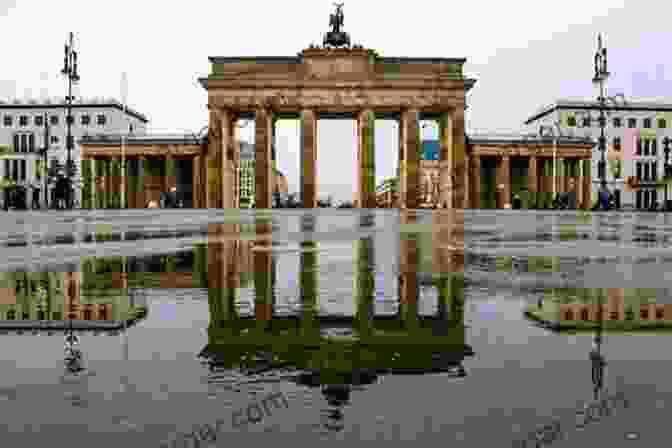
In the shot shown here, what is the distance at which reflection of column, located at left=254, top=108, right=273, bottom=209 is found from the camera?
6122 centimetres

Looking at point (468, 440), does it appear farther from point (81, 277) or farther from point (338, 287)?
point (81, 277)

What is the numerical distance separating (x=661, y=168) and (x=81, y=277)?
10438 centimetres

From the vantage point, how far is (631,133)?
97625 mm

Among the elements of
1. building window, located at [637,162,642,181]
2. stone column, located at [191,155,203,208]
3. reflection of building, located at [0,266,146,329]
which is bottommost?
reflection of building, located at [0,266,146,329]

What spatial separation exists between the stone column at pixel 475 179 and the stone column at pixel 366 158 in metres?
13.9

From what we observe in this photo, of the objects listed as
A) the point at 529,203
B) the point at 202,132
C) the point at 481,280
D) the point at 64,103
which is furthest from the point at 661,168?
the point at 481,280

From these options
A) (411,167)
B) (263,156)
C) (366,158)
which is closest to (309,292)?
(366,158)

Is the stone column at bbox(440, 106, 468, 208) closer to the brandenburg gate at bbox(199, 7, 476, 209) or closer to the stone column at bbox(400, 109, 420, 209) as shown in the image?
the brandenburg gate at bbox(199, 7, 476, 209)

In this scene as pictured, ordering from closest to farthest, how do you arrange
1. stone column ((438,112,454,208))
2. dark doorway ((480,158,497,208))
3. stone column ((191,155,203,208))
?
stone column ((438,112,454,208)) < stone column ((191,155,203,208)) < dark doorway ((480,158,497,208))

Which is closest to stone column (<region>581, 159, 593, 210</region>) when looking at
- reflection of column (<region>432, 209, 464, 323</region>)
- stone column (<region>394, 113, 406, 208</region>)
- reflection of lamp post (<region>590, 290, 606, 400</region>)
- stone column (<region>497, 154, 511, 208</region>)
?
stone column (<region>497, 154, 511, 208</region>)

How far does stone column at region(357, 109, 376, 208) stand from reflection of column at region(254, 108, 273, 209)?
869 cm

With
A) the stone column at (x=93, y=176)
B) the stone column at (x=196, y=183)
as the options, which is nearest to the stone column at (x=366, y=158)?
the stone column at (x=196, y=183)

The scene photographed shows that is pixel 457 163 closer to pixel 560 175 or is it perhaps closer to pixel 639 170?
pixel 560 175

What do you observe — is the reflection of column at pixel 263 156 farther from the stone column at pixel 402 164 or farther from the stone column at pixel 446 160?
the stone column at pixel 446 160
